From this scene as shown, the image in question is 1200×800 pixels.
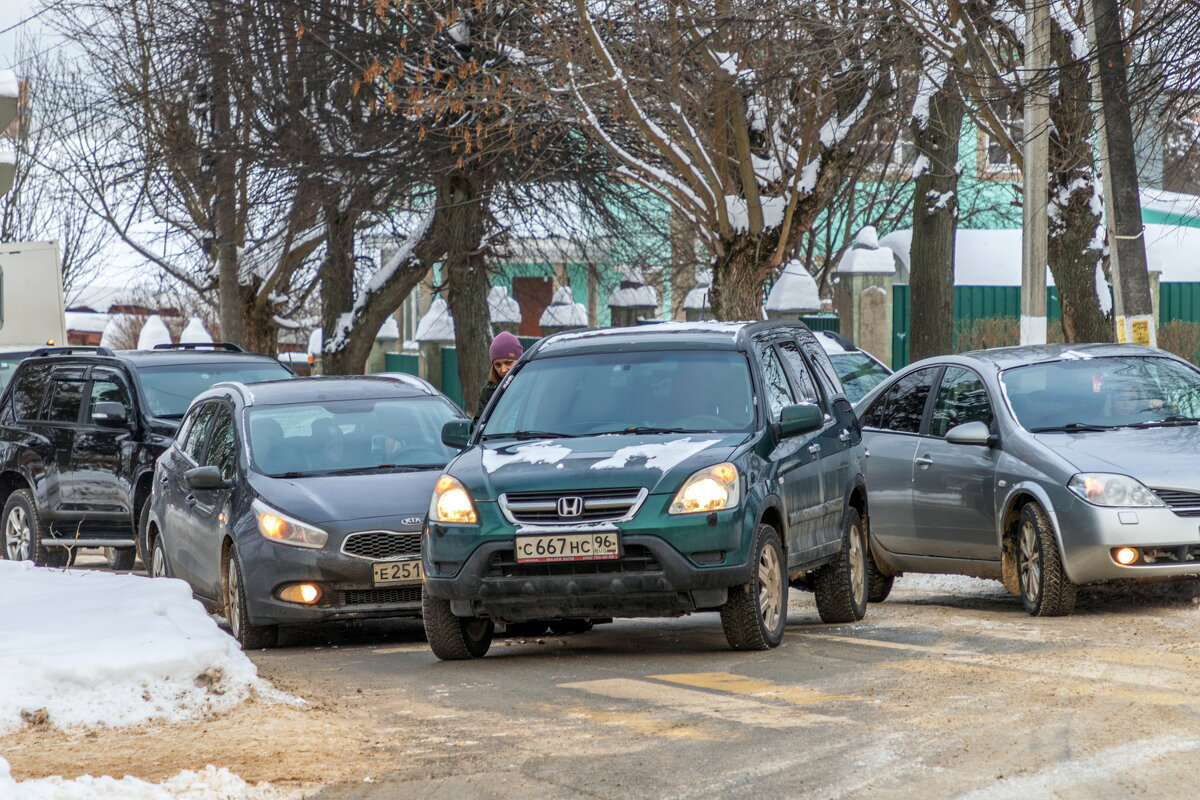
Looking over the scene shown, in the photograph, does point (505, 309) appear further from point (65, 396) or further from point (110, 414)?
point (110, 414)

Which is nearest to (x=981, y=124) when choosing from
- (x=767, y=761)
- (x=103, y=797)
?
(x=767, y=761)

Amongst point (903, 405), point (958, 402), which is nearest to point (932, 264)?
point (903, 405)

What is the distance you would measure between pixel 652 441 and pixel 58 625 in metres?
3.03

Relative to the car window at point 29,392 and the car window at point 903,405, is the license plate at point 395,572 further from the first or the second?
the car window at point 29,392

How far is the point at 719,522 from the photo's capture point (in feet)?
28.1

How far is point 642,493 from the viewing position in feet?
28.1

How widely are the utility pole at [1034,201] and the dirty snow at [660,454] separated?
7.08 meters

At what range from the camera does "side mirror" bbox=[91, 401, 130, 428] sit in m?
14.5

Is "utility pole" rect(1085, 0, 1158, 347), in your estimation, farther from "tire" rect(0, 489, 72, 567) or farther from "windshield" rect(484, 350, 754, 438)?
"tire" rect(0, 489, 72, 567)

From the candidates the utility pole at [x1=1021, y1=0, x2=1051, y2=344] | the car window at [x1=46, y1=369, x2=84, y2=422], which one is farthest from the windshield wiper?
the car window at [x1=46, y1=369, x2=84, y2=422]

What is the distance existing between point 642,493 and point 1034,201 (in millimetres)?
7761

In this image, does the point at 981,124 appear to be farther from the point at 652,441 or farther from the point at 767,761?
the point at 767,761

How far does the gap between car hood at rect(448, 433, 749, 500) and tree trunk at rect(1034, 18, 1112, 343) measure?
870 centimetres

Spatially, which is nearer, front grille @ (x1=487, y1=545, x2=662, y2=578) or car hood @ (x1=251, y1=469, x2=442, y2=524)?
front grille @ (x1=487, y1=545, x2=662, y2=578)
